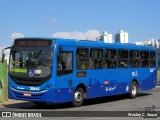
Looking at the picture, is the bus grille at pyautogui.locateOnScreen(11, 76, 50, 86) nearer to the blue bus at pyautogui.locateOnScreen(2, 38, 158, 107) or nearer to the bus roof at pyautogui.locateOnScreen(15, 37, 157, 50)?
the blue bus at pyautogui.locateOnScreen(2, 38, 158, 107)

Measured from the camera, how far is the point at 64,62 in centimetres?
1802

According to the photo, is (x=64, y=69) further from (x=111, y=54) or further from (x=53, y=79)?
(x=111, y=54)

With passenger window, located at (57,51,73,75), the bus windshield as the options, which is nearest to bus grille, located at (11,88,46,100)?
the bus windshield

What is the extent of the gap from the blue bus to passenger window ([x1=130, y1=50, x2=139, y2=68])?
1.63 m

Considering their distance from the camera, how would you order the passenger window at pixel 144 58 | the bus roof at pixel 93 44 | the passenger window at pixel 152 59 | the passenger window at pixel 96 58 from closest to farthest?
the bus roof at pixel 93 44 → the passenger window at pixel 96 58 → the passenger window at pixel 144 58 → the passenger window at pixel 152 59

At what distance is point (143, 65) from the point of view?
2512cm

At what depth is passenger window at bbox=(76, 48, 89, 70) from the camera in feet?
62.0

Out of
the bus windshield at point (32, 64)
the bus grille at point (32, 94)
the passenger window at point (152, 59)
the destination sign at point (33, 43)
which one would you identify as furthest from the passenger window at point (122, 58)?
the bus grille at point (32, 94)

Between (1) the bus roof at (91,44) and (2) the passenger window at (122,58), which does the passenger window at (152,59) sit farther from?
(2) the passenger window at (122,58)

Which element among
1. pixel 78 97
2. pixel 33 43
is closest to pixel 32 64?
pixel 33 43

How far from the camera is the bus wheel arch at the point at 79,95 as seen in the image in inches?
736

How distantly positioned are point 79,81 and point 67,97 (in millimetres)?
1125

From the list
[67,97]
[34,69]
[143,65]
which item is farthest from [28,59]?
[143,65]

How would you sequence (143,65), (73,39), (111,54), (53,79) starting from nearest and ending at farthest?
(53,79) → (73,39) → (111,54) → (143,65)
